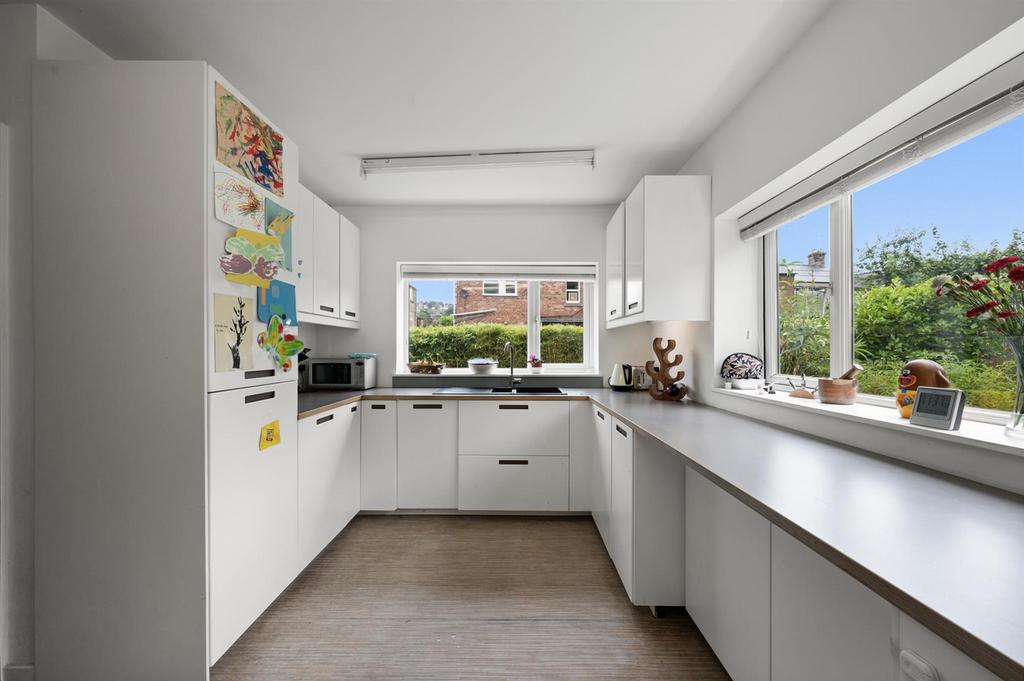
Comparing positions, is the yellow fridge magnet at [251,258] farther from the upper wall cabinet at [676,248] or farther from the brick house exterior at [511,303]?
the brick house exterior at [511,303]

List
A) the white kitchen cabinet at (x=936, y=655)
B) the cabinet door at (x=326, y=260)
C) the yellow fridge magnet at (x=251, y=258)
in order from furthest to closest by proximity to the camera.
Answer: the cabinet door at (x=326, y=260) < the yellow fridge magnet at (x=251, y=258) < the white kitchen cabinet at (x=936, y=655)

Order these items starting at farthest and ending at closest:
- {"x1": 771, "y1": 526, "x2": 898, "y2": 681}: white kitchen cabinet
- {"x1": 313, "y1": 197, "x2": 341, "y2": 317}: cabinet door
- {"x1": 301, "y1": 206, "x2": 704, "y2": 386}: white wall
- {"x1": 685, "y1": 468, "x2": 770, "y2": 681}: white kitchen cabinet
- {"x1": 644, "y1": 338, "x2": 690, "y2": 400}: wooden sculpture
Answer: {"x1": 301, "y1": 206, "x2": 704, "y2": 386}: white wall
{"x1": 313, "y1": 197, "x2": 341, "y2": 317}: cabinet door
{"x1": 644, "y1": 338, "x2": 690, "y2": 400}: wooden sculpture
{"x1": 685, "y1": 468, "x2": 770, "y2": 681}: white kitchen cabinet
{"x1": 771, "y1": 526, "x2": 898, "y2": 681}: white kitchen cabinet

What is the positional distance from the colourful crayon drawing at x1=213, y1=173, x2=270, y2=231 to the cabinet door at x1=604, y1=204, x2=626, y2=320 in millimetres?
2250

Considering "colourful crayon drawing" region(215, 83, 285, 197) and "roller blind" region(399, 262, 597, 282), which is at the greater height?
"colourful crayon drawing" region(215, 83, 285, 197)

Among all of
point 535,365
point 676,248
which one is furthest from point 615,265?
point 535,365

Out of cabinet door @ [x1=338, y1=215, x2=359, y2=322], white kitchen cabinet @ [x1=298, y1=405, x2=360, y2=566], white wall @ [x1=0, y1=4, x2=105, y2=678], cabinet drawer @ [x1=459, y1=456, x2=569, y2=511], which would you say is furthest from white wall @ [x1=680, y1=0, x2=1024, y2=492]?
white wall @ [x1=0, y1=4, x2=105, y2=678]

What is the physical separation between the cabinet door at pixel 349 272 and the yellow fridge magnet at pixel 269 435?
1537 mm

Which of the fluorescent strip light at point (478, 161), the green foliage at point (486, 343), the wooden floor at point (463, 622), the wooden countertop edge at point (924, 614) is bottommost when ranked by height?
the wooden floor at point (463, 622)

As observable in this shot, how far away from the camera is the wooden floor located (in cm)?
169

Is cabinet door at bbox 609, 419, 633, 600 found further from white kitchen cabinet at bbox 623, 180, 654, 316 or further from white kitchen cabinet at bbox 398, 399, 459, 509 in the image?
white kitchen cabinet at bbox 398, 399, 459, 509

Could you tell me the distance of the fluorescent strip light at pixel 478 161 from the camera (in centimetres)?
274

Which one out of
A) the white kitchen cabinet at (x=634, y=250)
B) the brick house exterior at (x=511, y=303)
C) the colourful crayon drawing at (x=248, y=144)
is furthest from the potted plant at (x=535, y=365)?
the colourful crayon drawing at (x=248, y=144)

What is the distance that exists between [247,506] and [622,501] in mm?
1676

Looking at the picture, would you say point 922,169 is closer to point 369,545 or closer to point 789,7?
point 789,7
